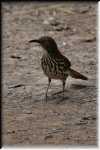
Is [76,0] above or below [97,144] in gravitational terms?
above

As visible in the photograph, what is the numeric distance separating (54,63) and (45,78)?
3.1 inches

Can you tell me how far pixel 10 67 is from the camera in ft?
11.4

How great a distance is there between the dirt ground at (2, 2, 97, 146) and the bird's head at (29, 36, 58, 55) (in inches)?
1.6

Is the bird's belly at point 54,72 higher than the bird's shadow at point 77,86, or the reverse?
the bird's belly at point 54,72

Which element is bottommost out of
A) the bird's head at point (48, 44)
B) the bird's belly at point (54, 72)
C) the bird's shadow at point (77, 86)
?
the bird's shadow at point (77, 86)

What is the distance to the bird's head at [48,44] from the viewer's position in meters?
3.41

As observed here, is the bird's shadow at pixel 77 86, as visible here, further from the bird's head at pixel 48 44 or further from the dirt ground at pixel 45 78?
the bird's head at pixel 48 44

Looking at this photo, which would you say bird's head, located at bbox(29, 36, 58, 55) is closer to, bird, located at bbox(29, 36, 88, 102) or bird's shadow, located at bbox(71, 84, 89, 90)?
bird, located at bbox(29, 36, 88, 102)

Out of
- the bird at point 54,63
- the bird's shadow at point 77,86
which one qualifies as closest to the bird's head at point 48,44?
the bird at point 54,63

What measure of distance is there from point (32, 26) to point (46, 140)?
0.52m

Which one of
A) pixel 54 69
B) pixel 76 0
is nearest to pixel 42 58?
pixel 54 69

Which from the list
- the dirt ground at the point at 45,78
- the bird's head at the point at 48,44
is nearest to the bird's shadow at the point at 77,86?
the dirt ground at the point at 45,78

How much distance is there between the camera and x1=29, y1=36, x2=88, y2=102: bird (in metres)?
3.41

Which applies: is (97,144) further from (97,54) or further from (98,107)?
(97,54)
